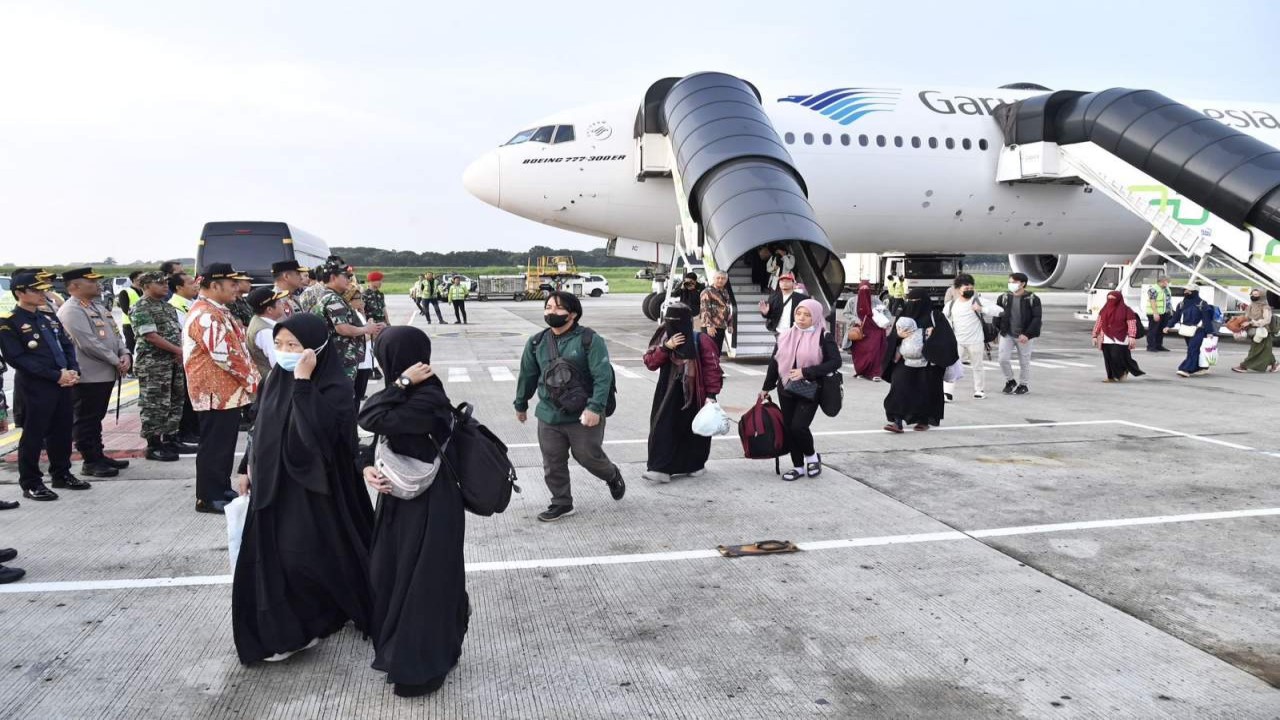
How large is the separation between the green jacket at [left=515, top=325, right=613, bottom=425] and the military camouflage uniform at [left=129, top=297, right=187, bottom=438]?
3.73m

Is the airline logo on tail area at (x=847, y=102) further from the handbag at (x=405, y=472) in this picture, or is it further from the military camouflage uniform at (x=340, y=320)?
the handbag at (x=405, y=472)

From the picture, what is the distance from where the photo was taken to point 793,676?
3924mm

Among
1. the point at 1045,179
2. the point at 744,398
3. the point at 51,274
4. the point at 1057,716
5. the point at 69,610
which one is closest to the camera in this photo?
the point at 1057,716

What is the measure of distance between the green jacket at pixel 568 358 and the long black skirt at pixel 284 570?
223 cm

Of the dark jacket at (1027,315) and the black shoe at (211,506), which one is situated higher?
the dark jacket at (1027,315)

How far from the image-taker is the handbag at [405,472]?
3711 millimetres

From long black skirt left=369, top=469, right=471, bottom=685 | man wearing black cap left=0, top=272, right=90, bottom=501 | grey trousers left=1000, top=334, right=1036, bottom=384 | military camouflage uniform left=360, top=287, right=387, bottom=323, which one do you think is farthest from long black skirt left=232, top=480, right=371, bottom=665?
grey trousers left=1000, top=334, right=1036, bottom=384

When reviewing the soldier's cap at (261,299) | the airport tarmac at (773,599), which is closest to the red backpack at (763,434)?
the airport tarmac at (773,599)

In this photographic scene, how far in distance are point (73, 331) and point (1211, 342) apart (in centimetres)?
1570

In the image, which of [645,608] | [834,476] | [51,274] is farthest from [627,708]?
[51,274]

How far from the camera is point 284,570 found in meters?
4.02

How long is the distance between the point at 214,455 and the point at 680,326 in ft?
12.0

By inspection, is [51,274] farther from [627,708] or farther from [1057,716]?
[1057,716]

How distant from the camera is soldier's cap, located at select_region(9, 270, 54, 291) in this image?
21.9 feet
